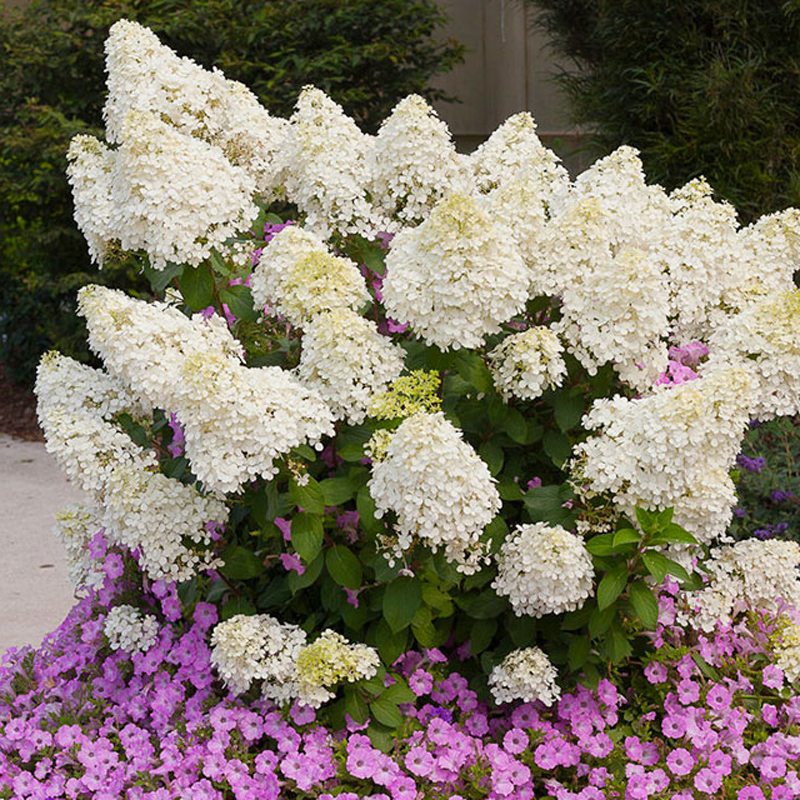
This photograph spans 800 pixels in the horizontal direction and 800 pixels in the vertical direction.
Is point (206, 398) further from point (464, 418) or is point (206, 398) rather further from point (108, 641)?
point (108, 641)

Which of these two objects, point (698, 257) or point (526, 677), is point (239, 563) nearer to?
point (526, 677)

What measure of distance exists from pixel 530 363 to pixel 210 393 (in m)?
0.61

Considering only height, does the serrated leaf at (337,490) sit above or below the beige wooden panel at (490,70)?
above

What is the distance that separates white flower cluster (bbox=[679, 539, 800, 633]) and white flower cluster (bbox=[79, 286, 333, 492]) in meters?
1.03

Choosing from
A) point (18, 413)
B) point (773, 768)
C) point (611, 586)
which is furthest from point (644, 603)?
point (18, 413)

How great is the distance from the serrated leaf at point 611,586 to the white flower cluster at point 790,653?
56 centimetres

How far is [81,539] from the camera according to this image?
2.96m

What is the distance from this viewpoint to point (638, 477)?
2.18 metres

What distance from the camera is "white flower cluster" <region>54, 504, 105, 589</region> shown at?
2.95m

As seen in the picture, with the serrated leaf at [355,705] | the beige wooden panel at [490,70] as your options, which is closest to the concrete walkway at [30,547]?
the serrated leaf at [355,705]

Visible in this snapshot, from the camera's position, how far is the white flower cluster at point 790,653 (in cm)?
259

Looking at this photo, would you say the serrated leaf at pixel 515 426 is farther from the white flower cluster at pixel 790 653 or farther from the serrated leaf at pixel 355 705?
the white flower cluster at pixel 790 653

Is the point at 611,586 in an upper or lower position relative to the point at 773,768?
upper

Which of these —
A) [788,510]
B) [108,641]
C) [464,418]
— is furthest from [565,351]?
[788,510]
